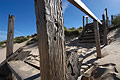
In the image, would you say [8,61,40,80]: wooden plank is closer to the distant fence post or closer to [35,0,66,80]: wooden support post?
[35,0,66,80]: wooden support post

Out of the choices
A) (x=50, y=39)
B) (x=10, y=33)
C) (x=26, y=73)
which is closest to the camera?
(x=50, y=39)

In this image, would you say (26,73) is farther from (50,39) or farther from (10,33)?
(10,33)

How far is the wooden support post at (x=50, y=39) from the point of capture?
70cm

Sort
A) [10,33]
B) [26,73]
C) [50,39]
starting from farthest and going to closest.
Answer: [10,33] → [26,73] → [50,39]

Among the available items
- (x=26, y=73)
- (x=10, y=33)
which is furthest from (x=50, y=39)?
(x=10, y=33)

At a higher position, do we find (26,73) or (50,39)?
(50,39)

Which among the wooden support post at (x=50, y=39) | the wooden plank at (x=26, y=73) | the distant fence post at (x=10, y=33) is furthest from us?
the distant fence post at (x=10, y=33)

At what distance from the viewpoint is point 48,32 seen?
2.31 ft

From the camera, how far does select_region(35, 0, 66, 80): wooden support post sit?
704 millimetres

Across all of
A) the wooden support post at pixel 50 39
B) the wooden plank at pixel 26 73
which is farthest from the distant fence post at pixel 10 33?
the wooden support post at pixel 50 39

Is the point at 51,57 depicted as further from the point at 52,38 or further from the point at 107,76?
the point at 107,76

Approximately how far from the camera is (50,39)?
72 cm

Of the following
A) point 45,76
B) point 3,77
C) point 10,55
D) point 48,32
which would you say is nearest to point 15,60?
point 10,55

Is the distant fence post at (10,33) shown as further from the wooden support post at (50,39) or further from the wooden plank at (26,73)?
the wooden support post at (50,39)
